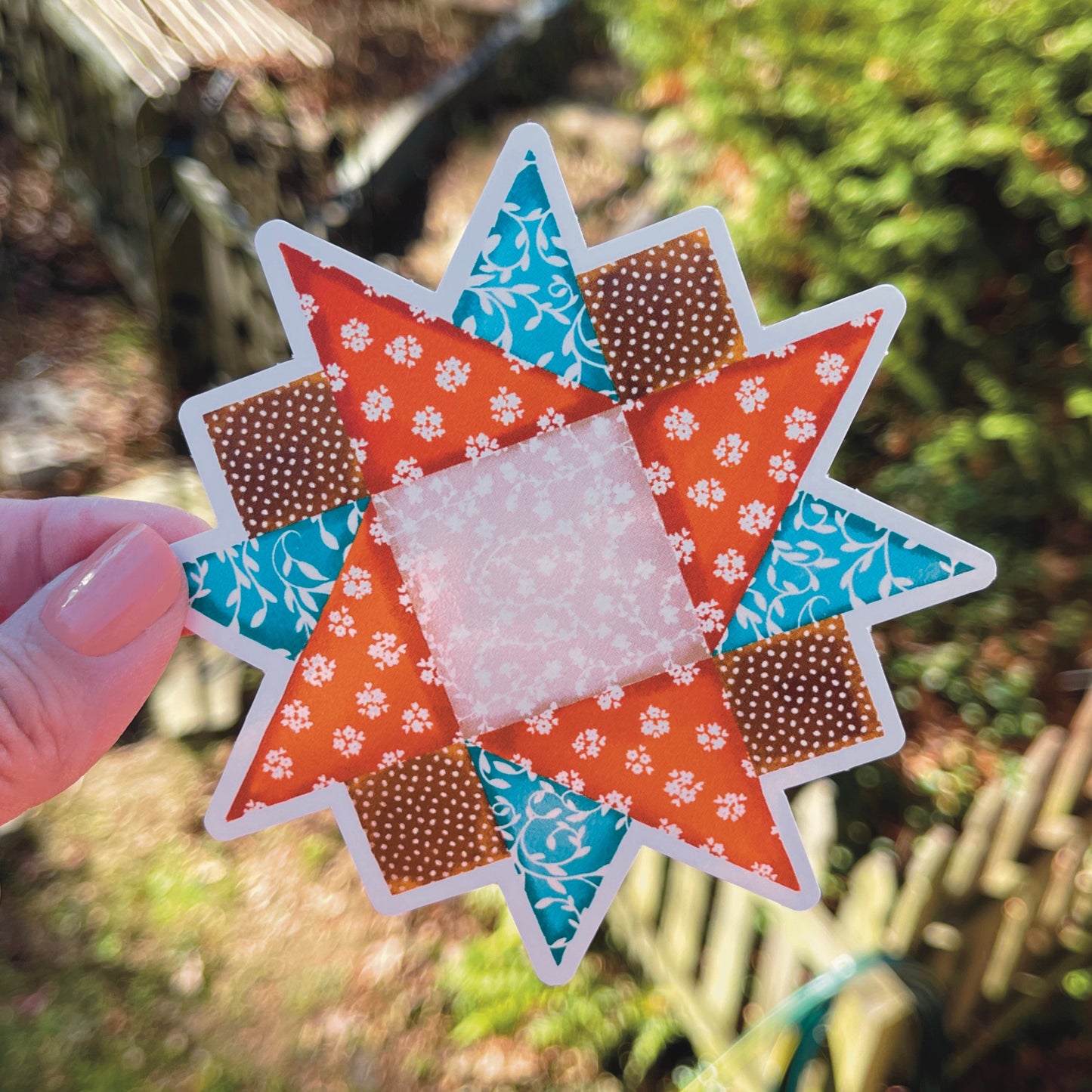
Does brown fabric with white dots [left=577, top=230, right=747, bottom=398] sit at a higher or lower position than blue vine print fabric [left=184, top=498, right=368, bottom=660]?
higher

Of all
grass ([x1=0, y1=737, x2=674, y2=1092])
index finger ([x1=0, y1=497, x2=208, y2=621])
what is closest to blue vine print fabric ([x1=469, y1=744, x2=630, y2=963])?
index finger ([x1=0, y1=497, x2=208, y2=621])

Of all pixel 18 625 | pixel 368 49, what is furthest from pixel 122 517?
pixel 368 49

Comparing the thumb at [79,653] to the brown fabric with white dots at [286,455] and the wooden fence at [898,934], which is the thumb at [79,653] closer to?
the brown fabric with white dots at [286,455]

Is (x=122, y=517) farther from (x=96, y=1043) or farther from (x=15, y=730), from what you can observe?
(x=96, y=1043)

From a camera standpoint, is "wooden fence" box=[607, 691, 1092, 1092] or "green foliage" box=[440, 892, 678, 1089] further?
"green foliage" box=[440, 892, 678, 1089]

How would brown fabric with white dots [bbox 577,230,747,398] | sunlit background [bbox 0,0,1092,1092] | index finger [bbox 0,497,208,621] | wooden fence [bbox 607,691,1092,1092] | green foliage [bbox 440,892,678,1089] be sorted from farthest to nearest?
1. green foliage [bbox 440,892,678,1089]
2. sunlit background [bbox 0,0,1092,1092]
3. wooden fence [bbox 607,691,1092,1092]
4. index finger [bbox 0,497,208,621]
5. brown fabric with white dots [bbox 577,230,747,398]

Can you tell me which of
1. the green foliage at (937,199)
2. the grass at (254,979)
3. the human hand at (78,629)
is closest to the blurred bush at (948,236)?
the green foliage at (937,199)

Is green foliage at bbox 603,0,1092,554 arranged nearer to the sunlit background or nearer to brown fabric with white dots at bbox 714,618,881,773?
the sunlit background
